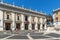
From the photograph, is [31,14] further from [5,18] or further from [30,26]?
[5,18]

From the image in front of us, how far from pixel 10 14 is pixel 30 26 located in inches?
510

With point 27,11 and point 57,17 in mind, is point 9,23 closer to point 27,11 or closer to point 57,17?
point 27,11

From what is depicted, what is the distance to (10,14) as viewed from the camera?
60281 mm

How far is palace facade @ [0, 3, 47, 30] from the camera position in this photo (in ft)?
185

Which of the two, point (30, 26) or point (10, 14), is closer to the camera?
point (10, 14)

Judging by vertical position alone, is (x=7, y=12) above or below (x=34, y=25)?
above

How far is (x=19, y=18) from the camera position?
64.6 m

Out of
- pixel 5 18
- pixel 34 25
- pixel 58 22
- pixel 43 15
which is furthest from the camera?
pixel 43 15

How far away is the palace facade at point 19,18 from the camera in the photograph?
56438mm

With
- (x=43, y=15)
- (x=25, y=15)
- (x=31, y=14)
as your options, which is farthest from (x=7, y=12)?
(x=43, y=15)

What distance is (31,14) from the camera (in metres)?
71.2

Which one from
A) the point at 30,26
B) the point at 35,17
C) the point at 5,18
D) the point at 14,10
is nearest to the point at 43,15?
the point at 35,17

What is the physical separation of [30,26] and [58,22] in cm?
2191

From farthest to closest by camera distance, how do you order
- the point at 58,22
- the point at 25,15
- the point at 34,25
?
1. the point at 34,25
2. the point at 25,15
3. the point at 58,22
